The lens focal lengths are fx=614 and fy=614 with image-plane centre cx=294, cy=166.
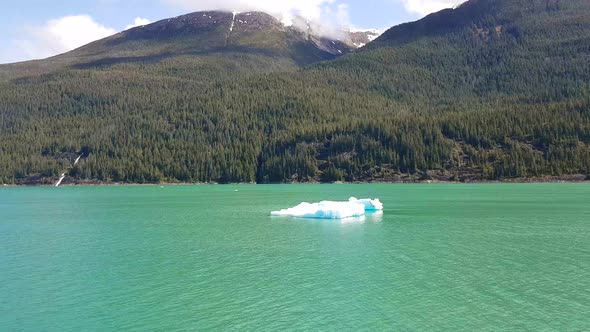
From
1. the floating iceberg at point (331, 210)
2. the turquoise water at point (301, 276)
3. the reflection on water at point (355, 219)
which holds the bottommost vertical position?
the turquoise water at point (301, 276)

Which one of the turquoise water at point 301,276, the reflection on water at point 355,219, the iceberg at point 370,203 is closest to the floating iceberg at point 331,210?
the iceberg at point 370,203

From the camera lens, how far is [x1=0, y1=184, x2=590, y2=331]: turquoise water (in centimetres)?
3180

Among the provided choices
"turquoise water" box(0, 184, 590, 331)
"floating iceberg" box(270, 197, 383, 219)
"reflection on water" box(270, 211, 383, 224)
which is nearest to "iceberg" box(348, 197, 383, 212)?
"floating iceberg" box(270, 197, 383, 219)

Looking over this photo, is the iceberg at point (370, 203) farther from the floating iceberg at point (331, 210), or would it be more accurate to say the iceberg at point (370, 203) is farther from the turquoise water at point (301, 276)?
the turquoise water at point (301, 276)

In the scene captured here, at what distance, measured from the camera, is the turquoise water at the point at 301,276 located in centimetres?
3180

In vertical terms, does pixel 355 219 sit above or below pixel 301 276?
above

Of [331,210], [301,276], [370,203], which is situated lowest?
[301,276]

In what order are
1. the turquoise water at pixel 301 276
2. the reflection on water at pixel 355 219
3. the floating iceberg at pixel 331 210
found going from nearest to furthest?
the turquoise water at pixel 301 276
the reflection on water at pixel 355 219
the floating iceberg at pixel 331 210

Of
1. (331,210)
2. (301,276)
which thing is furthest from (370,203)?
(301,276)

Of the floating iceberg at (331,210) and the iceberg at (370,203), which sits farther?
the iceberg at (370,203)

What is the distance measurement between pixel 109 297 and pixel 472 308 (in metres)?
21.0

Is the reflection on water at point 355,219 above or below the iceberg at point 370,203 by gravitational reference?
below

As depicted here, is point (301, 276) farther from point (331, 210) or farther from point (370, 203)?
point (370, 203)

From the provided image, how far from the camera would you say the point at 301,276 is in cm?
4188
